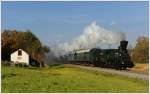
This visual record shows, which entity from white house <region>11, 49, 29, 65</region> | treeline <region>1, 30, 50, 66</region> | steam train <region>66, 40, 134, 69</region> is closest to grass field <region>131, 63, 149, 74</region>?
steam train <region>66, 40, 134, 69</region>

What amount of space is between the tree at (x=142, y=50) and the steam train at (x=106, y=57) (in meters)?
0.14

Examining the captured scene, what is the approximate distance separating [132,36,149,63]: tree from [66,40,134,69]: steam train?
141 millimetres

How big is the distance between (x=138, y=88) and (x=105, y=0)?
103 centimetres

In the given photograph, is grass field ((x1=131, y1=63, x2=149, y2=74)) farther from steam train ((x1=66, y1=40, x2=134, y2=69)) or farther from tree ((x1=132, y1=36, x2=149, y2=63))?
steam train ((x1=66, y1=40, x2=134, y2=69))

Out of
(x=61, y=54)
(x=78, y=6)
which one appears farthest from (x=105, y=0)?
(x=61, y=54)

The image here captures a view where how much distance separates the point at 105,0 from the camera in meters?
8.34

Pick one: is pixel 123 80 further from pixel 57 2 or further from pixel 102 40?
pixel 57 2

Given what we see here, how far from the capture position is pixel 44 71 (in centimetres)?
867

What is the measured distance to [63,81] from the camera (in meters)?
8.51

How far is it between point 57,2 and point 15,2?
1.51 ft

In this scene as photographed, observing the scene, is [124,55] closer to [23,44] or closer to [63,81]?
[63,81]

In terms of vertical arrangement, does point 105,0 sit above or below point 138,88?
above

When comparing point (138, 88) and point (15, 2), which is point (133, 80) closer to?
point (138, 88)

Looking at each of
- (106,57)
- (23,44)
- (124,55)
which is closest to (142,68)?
(124,55)
